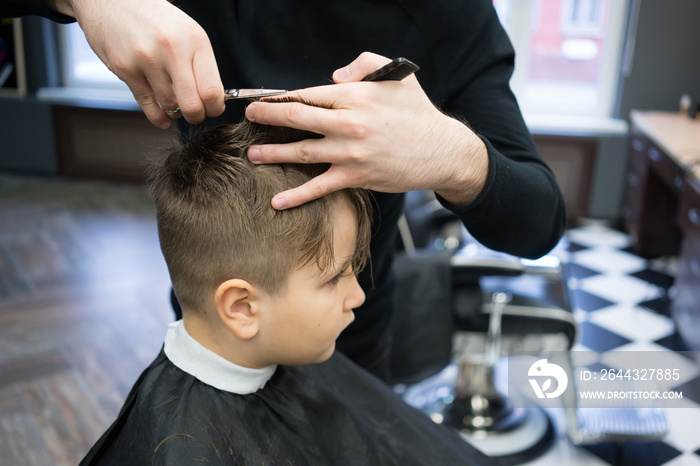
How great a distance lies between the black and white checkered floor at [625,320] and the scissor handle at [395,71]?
198 cm

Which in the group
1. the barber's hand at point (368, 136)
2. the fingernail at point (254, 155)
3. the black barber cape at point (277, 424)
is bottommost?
the black barber cape at point (277, 424)

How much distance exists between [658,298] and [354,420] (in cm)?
301

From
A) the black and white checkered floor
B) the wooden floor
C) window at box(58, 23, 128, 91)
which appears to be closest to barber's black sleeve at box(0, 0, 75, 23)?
the wooden floor

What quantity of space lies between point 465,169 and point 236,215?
322 millimetres

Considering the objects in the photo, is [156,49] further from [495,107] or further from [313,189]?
[495,107]

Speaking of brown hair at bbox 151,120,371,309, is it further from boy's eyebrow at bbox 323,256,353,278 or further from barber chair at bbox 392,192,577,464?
barber chair at bbox 392,192,577,464

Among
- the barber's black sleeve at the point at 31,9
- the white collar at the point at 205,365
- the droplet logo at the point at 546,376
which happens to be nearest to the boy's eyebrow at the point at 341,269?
the white collar at the point at 205,365

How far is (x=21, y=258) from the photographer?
3822mm

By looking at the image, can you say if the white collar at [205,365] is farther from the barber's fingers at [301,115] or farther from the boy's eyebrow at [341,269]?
the barber's fingers at [301,115]

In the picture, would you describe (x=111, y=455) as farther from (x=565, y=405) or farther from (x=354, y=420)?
(x=565, y=405)

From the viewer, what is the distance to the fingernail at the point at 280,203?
2.67 feet

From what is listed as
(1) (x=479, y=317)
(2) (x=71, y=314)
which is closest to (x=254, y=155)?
(1) (x=479, y=317)

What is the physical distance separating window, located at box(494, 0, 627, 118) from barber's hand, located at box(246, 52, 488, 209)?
4.18 m

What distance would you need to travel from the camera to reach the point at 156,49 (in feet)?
2.31
